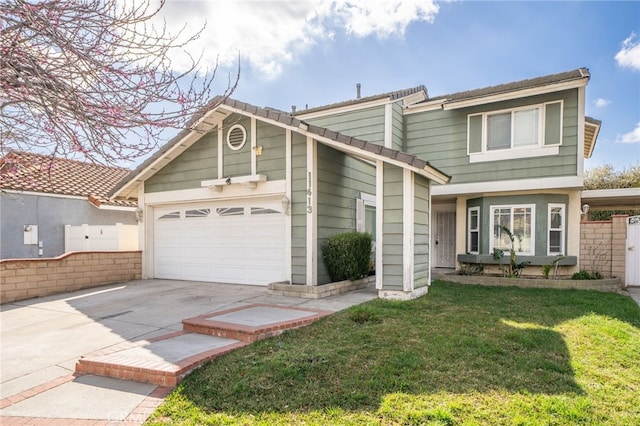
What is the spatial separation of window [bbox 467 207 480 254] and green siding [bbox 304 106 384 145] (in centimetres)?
380

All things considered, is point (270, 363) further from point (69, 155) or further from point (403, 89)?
point (403, 89)

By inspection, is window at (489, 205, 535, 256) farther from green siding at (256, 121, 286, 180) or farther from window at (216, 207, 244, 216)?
window at (216, 207, 244, 216)

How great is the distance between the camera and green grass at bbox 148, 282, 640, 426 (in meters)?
3.26

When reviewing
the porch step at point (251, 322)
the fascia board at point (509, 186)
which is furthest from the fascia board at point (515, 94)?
the porch step at point (251, 322)

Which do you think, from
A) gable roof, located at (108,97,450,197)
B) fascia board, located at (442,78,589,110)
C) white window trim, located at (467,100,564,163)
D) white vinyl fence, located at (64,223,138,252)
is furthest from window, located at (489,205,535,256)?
white vinyl fence, located at (64,223,138,252)

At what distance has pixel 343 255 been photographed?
8.87 metres

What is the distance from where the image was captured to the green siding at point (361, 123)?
486 inches

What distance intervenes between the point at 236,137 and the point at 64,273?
19.0 feet

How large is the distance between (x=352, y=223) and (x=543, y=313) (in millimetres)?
5193

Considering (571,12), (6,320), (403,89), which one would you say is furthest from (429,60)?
(6,320)

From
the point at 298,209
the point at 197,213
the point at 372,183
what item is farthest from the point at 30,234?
the point at 372,183

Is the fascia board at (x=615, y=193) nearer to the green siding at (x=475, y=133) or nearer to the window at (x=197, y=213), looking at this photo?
the green siding at (x=475, y=133)

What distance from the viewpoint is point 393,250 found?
793 cm

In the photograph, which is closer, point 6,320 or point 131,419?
point 131,419
